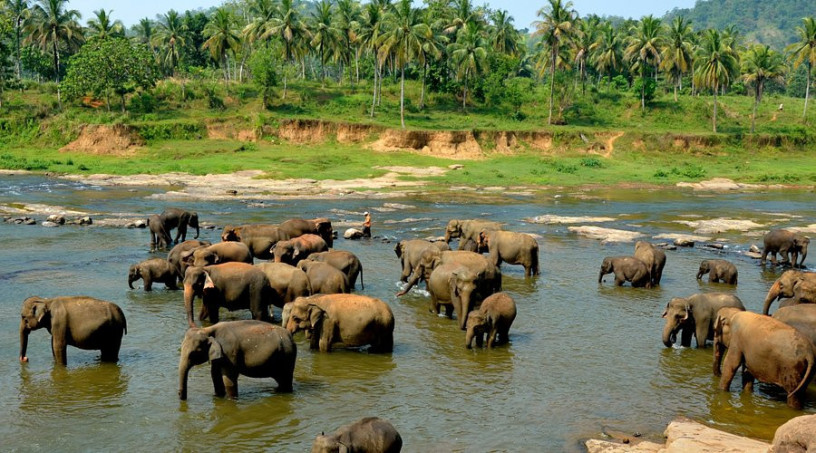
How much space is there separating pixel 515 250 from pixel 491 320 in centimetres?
773

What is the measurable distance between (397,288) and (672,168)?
42569mm

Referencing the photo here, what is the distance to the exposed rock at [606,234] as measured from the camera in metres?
30.4

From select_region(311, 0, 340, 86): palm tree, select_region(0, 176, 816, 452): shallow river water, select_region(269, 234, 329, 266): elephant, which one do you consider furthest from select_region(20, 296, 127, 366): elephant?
select_region(311, 0, 340, 86): palm tree

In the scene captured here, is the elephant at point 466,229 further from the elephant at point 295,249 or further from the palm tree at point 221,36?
Result: the palm tree at point 221,36

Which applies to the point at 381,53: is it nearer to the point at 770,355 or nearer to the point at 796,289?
the point at 796,289

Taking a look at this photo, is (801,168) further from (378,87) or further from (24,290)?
(24,290)

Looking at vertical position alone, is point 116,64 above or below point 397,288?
above

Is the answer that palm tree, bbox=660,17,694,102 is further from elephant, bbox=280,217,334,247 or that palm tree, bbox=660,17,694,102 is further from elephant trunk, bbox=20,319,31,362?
elephant trunk, bbox=20,319,31,362

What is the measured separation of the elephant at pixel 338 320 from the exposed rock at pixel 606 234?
1741cm

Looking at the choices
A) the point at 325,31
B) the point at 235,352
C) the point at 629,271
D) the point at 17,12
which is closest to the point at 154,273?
the point at 235,352

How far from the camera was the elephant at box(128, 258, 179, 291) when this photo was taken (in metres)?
19.9

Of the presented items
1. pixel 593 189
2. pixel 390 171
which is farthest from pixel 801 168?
pixel 390 171

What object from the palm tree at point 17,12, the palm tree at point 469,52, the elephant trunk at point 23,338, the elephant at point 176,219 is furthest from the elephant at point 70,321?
the palm tree at point 17,12

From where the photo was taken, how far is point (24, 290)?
20.0m
